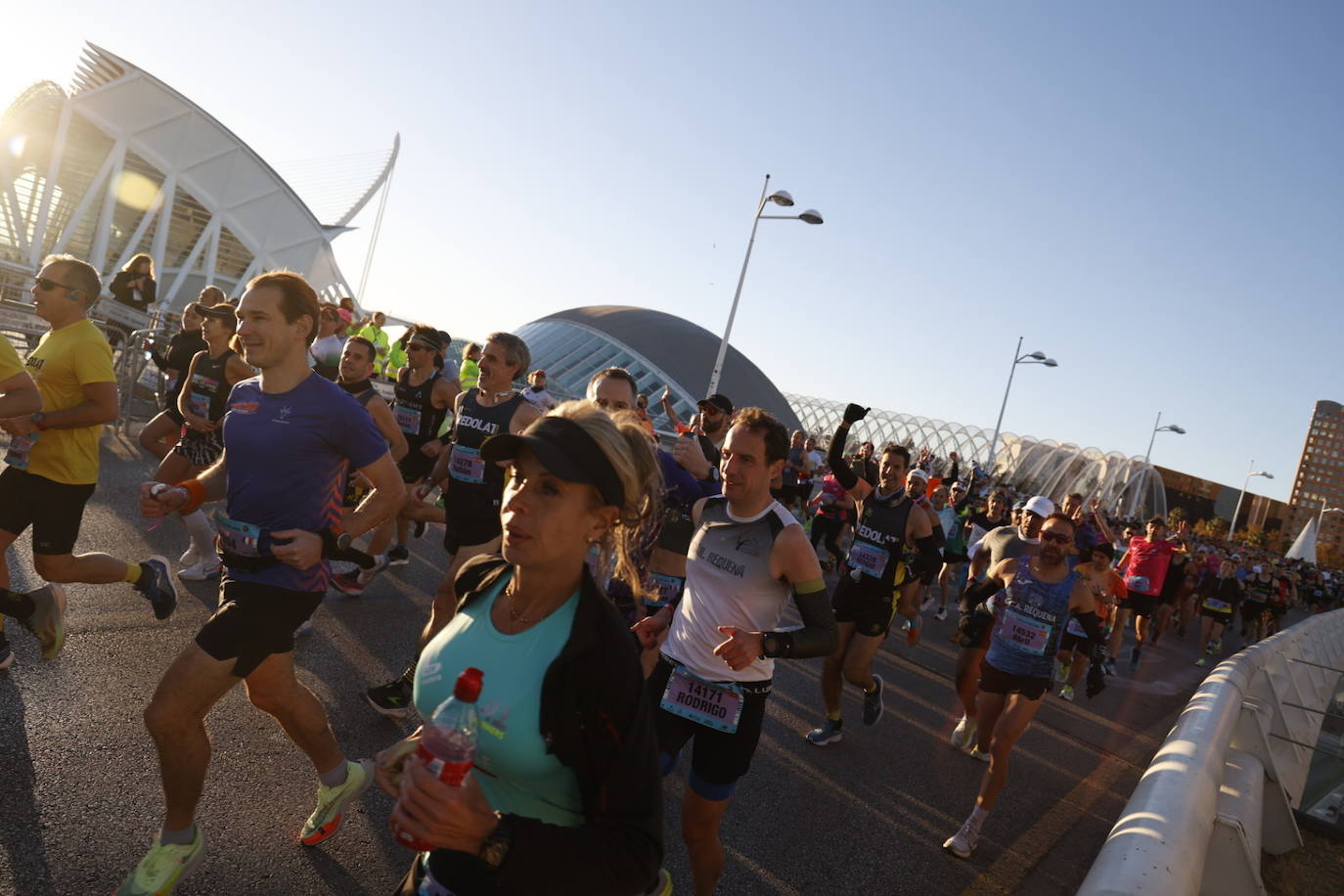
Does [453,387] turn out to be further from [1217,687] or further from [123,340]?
[123,340]

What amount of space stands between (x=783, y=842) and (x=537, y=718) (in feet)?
10.7

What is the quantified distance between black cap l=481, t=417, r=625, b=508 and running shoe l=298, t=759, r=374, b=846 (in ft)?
7.28

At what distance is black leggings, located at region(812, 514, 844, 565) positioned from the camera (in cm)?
1139

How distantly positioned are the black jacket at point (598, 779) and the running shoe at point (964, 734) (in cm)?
557

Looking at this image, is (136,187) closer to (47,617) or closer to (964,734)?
(47,617)

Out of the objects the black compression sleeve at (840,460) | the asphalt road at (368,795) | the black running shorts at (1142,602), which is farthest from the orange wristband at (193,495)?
the black running shorts at (1142,602)

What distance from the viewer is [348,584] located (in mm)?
6656

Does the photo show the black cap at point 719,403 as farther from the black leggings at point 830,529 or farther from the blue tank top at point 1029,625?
the black leggings at point 830,529

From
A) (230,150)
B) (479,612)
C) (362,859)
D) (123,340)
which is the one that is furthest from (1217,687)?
(230,150)

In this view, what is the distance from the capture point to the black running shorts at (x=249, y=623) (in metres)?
2.75

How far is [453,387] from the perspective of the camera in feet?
22.8

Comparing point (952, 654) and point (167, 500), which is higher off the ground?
point (167, 500)

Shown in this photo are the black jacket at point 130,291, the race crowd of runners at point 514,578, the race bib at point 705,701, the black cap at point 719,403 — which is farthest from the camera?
the black jacket at point 130,291

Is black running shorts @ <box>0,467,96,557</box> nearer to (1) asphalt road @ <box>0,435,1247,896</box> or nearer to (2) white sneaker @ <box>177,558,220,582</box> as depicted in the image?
(1) asphalt road @ <box>0,435,1247,896</box>
